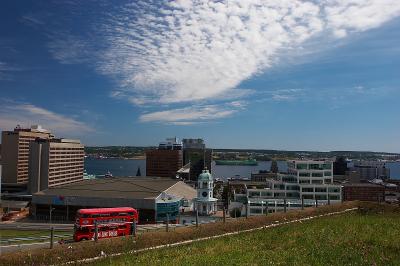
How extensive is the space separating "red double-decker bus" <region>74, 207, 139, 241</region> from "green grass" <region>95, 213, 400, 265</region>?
639 centimetres

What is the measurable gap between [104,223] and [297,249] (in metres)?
17.2

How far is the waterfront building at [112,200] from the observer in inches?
2805

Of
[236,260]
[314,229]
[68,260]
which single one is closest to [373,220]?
[314,229]

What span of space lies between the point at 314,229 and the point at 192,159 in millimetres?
165881

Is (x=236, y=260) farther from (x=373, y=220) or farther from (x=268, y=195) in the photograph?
(x=268, y=195)

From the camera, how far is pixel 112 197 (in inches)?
2894

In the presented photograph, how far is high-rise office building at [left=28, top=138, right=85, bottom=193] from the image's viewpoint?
11538 cm

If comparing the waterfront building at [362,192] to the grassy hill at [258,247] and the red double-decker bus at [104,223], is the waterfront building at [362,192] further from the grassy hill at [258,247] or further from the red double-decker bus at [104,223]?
the grassy hill at [258,247]

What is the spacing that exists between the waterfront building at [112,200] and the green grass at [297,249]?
157ft

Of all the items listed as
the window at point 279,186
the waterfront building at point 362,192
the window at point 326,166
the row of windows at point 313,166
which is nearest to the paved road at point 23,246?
the window at point 279,186

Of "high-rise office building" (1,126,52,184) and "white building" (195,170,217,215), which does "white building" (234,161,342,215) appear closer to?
"white building" (195,170,217,215)

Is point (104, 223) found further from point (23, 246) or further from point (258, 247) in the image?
point (258, 247)

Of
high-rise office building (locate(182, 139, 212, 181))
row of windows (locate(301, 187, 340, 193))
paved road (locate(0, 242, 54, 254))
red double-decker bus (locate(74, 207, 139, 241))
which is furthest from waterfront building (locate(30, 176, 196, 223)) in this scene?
high-rise office building (locate(182, 139, 212, 181))

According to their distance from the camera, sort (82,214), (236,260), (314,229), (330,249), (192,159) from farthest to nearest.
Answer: (192,159)
(82,214)
(314,229)
(330,249)
(236,260)
